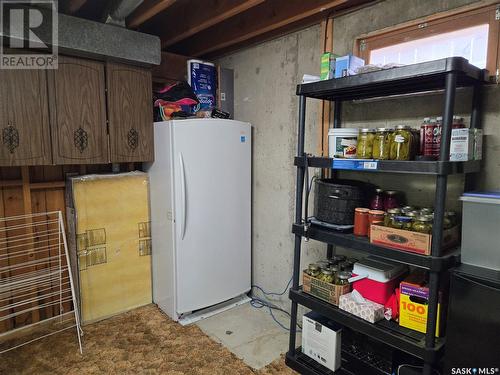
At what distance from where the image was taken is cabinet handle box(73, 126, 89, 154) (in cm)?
238

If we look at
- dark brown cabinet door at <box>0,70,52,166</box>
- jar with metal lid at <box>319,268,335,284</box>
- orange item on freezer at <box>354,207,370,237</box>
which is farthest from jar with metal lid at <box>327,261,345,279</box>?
dark brown cabinet door at <box>0,70,52,166</box>

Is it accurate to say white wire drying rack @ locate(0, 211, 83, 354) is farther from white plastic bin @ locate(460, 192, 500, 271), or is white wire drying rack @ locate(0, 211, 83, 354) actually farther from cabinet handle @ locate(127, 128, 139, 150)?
white plastic bin @ locate(460, 192, 500, 271)

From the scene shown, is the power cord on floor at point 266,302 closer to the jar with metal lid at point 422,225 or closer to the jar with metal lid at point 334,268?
the jar with metal lid at point 334,268

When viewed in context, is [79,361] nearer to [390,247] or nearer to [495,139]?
[390,247]

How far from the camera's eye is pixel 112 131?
2539mm

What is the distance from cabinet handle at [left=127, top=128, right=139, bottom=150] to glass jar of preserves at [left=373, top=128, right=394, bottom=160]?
1.84 metres

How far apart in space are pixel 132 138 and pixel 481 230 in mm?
2362

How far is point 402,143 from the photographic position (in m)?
1.60

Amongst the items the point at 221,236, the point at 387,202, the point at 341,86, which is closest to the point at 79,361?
the point at 221,236

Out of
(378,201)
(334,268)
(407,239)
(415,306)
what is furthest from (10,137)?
(415,306)

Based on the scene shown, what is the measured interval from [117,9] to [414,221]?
2.19 m

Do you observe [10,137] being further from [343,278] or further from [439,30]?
[439,30]

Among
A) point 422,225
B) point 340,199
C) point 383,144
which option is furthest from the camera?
point 340,199

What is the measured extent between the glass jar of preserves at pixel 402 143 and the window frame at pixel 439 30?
506mm
